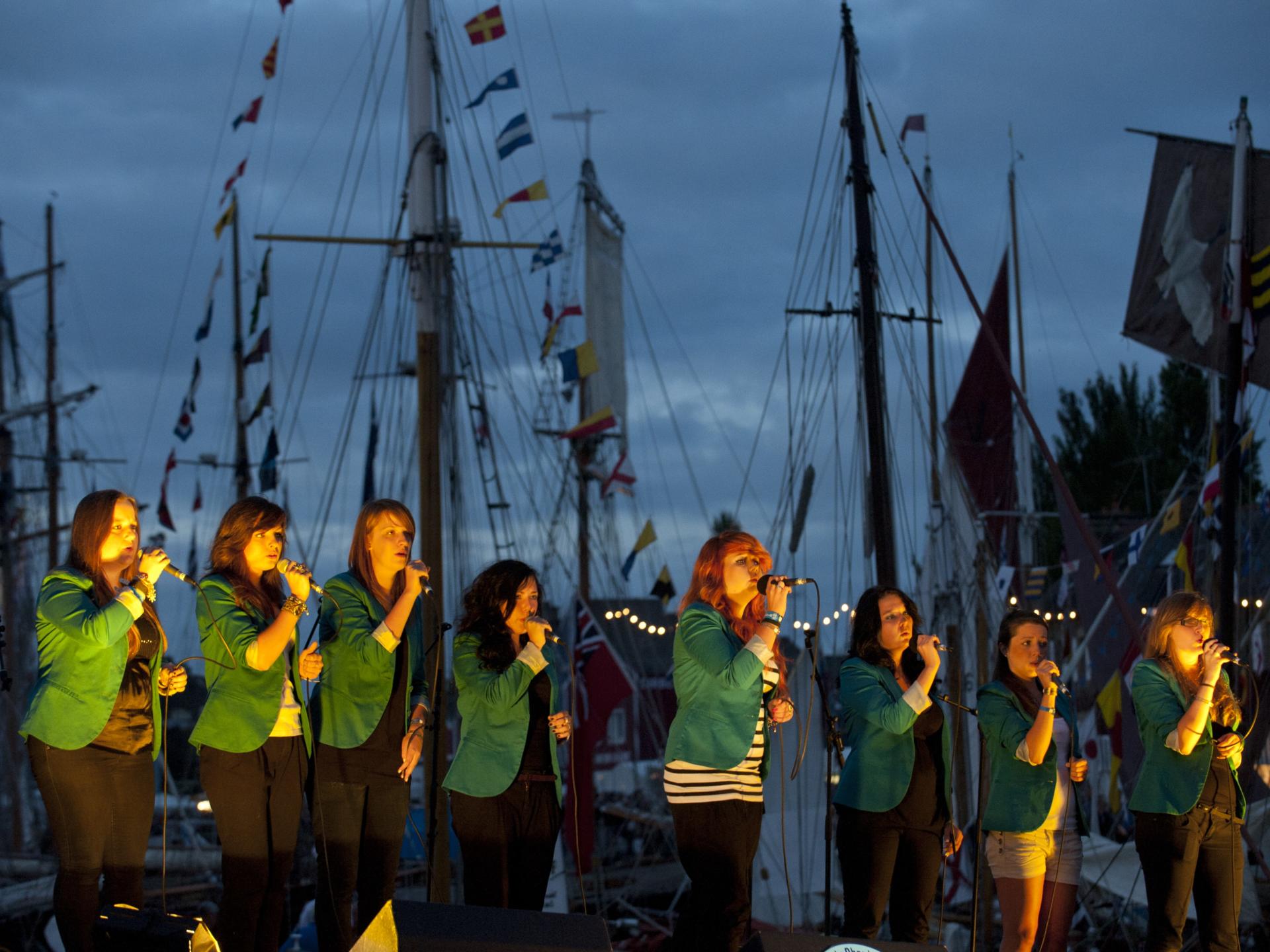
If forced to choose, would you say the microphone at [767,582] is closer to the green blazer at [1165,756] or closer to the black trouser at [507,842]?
the black trouser at [507,842]

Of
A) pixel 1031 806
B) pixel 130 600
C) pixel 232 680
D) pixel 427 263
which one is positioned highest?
pixel 427 263

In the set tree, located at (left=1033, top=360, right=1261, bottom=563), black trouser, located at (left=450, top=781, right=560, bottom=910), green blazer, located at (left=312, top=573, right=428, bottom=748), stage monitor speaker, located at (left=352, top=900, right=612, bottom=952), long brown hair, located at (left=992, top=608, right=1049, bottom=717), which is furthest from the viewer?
tree, located at (left=1033, top=360, right=1261, bottom=563)

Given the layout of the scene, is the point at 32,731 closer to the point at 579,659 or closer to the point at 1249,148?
the point at 1249,148

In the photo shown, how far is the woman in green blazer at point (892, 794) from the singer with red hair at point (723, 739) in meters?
0.47

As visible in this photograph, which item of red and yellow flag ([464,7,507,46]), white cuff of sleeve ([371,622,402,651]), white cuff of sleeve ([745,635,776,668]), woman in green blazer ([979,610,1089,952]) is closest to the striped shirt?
white cuff of sleeve ([745,635,776,668])

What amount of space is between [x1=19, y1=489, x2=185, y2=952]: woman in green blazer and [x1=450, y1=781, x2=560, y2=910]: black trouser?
1050 mm

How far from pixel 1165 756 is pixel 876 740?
41.8 inches

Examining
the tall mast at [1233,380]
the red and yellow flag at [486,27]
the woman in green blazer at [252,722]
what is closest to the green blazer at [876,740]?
the woman in green blazer at [252,722]

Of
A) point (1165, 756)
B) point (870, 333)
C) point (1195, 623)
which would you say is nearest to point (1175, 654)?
point (1195, 623)

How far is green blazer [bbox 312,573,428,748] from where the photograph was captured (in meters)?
4.60

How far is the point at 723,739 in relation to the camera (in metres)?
4.49

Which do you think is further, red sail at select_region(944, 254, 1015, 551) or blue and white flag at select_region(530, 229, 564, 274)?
red sail at select_region(944, 254, 1015, 551)

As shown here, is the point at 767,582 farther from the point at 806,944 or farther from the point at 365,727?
the point at 365,727

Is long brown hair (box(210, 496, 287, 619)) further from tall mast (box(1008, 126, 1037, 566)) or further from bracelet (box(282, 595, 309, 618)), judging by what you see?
tall mast (box(1008, 126, 1037, 566))
